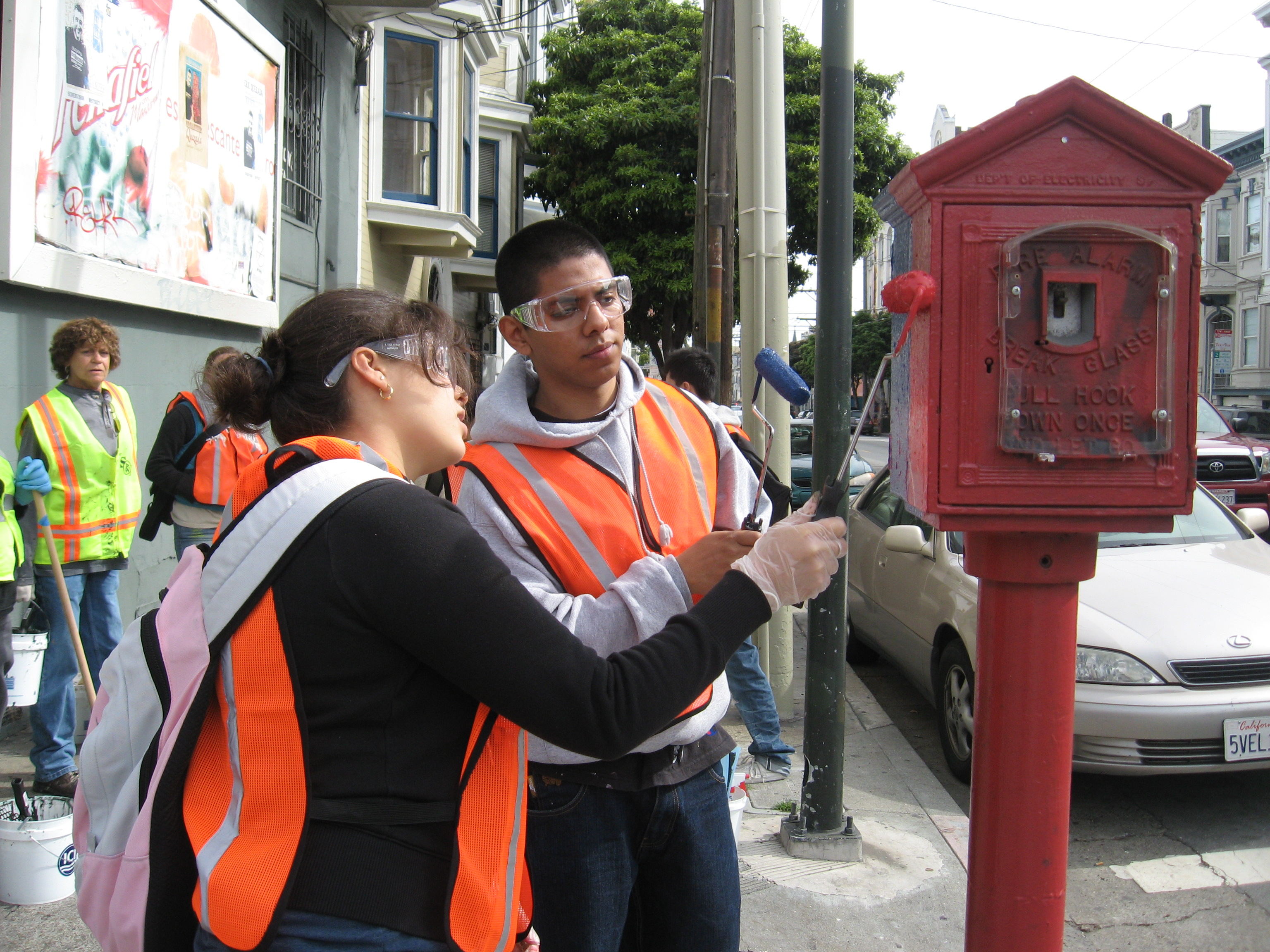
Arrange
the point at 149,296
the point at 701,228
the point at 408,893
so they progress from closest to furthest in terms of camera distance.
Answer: the point at 408,893, the point at 149,296, the point at 701,228

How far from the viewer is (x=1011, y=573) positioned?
62.9 inches

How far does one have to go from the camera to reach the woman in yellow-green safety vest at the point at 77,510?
382 centimetres

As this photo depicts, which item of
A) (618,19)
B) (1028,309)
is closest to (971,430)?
(1028,309)

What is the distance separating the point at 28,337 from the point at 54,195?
71 cm

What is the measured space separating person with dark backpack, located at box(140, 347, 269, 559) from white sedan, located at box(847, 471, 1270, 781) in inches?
Result: 120

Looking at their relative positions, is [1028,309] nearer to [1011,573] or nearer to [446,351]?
[1011,573]

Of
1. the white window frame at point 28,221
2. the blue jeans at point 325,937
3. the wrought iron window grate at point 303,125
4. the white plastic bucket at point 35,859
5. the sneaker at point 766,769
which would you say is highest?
the wrought iron window grate at point 303,125

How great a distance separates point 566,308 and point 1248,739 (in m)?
3.36

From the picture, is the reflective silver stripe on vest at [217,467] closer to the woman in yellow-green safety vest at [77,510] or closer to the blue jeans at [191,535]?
the blue jeans at [191,535]

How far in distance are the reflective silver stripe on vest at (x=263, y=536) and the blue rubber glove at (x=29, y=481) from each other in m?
3.05

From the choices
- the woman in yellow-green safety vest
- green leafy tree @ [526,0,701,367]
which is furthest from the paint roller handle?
green leafy tree @ [526,0,701,367]

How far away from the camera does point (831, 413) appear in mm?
3422

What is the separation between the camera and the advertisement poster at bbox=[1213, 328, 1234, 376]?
34.5 m

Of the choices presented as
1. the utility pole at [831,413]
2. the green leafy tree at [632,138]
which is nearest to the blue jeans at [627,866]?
the utility pole at [831,413]
